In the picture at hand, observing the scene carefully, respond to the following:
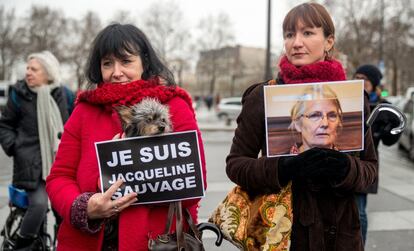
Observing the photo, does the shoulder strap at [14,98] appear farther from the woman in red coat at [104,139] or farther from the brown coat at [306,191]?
the brown coat at [306,191]

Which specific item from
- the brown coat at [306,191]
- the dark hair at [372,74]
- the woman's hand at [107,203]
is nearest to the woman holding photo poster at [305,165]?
Answer: the brown coat at [306,191]

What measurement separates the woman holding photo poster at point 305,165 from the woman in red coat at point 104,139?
213mm

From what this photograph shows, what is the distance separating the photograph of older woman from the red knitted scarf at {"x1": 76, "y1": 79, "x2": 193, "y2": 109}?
0.44 m

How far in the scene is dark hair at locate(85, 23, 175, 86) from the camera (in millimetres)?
1895

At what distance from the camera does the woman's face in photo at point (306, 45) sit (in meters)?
1.87

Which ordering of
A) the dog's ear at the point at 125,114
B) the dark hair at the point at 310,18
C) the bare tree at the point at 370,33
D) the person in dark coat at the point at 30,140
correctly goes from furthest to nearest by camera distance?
the bare tree at the point at 370,33, the person in dark coat at the point at 30,140, the dark hair at the point at 310,18, the dog's ear at the point at 125,114

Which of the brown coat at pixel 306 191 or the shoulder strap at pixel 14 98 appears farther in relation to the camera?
the shoulder strap at pixel 14 98

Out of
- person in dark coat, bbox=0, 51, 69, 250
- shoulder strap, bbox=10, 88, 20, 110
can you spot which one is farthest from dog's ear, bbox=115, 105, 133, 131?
shoulder strap, bbox=10, 88, 20, 110

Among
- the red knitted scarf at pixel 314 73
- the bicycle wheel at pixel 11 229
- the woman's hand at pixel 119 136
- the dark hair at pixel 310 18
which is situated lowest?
the bicycle wheel at pixel 11 229

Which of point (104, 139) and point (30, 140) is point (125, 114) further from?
point (30, 140)

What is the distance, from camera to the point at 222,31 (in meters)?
54.1

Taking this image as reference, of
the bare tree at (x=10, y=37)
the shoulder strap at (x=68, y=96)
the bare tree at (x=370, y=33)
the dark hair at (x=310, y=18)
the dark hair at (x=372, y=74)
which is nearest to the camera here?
the dark hair at (x=310, y=18)

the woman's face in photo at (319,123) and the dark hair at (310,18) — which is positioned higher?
the dark hair at (310,18)

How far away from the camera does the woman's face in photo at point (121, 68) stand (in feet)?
6.19
